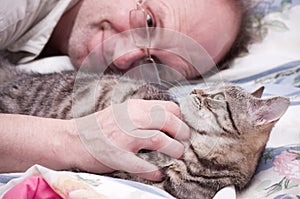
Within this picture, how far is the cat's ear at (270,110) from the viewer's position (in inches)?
45.6

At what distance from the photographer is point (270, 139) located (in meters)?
1.31

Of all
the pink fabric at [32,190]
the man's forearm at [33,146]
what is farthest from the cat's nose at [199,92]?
the pink fabric at [32,190]

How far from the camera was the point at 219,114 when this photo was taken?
3.93 feet

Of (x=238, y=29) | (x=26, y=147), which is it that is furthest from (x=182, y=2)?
(x=26, y=147)

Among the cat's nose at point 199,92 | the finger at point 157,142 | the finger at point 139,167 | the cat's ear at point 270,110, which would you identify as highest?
the cat's nose at point 199,92

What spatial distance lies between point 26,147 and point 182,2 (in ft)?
2.25

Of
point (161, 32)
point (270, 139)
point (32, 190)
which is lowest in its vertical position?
point (270, 139)

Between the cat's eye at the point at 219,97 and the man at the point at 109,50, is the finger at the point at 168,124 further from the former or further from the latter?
the cat's eye at the point at 219,97

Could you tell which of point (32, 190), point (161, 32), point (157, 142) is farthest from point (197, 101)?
point (32, 190)

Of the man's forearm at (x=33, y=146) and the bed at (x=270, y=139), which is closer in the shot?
the bed at (x=270, y=139)

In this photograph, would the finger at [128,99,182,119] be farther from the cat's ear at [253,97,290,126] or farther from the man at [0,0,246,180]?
the cat's ear at [253,97,290,126]

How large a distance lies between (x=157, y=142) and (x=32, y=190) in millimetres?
315

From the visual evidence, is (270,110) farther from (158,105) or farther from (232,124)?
(158,105)

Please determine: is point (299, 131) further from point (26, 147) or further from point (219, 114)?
point (26, 147)
